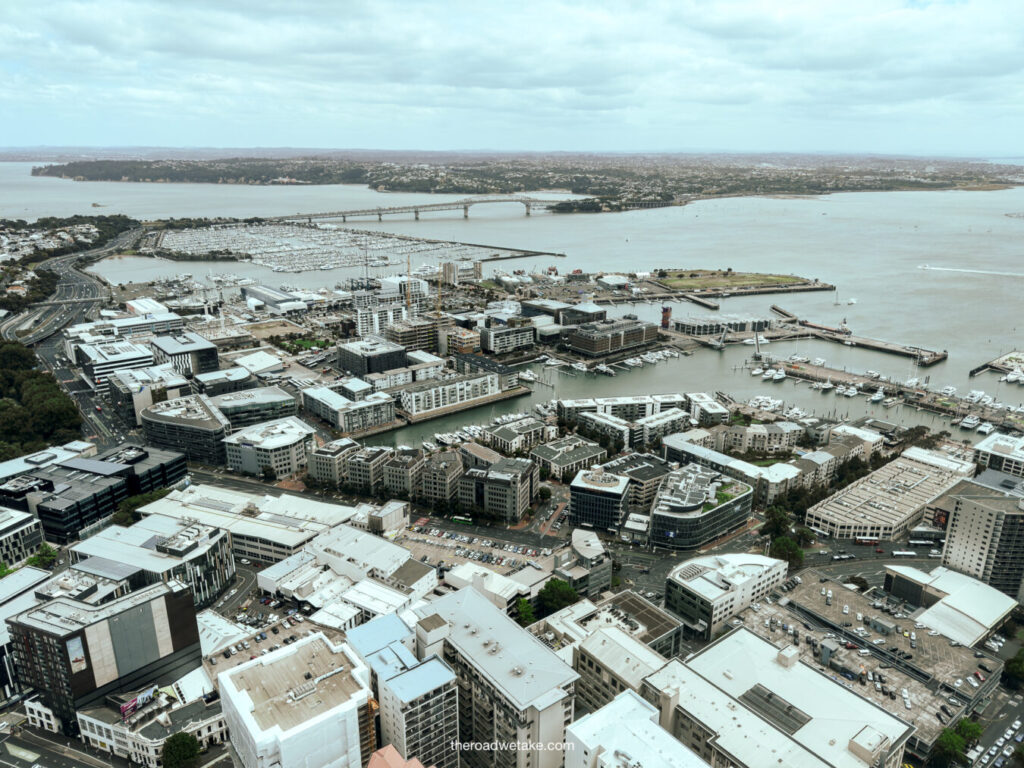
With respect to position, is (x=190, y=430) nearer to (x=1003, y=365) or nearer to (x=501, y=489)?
(x=501, y=489)

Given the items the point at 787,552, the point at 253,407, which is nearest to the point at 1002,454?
the point at 787,552

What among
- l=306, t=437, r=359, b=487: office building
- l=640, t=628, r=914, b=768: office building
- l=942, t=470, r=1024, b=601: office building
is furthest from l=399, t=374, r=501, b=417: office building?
l=942, t=470, r=1024, b=601: office building

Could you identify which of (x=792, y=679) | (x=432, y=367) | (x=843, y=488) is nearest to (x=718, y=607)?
(x=792, y=679)

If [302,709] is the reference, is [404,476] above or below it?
below

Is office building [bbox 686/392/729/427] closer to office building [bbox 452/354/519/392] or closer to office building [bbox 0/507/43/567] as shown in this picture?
office building [bbox 452/354/519/392]

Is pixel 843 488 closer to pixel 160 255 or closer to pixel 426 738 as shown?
pixel 426 738

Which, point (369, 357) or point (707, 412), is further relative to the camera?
point (369, 357)

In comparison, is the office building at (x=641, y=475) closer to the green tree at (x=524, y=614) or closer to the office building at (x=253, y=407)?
the green tree at (x=524, y=614)
